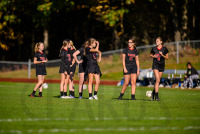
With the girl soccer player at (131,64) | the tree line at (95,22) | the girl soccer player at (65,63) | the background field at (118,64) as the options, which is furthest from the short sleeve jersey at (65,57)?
the tree line at (95,22)

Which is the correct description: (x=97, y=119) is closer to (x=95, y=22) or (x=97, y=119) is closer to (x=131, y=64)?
(x=131, y=64)

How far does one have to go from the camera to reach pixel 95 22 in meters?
51.7

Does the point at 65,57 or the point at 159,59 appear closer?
the point at 159,59

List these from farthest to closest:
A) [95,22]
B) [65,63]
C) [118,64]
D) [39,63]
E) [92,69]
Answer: [95,22] < [118,64] < [39,63] < [65,63] < [92,69]

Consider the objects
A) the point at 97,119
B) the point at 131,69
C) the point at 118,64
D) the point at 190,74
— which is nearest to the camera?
the point at 97,119

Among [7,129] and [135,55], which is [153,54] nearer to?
[135,55]

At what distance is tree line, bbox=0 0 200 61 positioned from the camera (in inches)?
1457

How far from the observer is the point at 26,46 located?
53.8 m

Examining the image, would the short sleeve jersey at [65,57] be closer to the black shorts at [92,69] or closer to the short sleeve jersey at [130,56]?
the black shorts at [92,69]

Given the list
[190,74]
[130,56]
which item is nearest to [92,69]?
[130,56]

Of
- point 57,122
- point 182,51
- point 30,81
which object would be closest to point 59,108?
point 57,122

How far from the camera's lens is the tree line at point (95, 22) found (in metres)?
37.0

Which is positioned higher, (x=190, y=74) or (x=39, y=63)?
(x=39, y=63)

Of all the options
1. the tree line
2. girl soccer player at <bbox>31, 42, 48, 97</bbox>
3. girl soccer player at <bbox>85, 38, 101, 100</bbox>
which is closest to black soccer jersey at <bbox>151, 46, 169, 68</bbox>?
girl soccer player at <bbox>85, 38, 101, 100</bbox>
